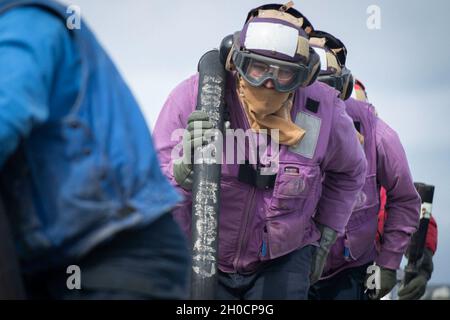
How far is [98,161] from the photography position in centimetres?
283

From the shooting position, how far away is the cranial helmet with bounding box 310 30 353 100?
7660 millimetres

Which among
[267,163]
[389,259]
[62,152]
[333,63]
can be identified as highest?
[62,152]

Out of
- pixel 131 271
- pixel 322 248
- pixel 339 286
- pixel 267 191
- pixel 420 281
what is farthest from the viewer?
pixel 420 281

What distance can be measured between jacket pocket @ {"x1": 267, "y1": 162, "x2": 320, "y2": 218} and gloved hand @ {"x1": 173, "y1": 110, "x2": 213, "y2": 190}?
511 millimetres

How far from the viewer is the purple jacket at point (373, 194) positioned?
757cm

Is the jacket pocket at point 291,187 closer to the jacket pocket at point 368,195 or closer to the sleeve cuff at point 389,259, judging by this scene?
the jacket pocket at point 368,195

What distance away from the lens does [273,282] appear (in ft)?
19.3

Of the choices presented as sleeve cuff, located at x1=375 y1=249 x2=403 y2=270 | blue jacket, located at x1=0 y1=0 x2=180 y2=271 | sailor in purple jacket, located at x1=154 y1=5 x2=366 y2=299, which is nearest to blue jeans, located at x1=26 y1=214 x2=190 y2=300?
blue jacket, located at x1=0 y1=0 x2=180 y2=271

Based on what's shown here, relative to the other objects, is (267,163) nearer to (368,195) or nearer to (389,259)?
(368,195)

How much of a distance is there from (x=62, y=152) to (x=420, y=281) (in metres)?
7.46

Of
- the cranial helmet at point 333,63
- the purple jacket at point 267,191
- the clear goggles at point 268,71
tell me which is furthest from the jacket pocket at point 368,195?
the clear goggles at point 268,71

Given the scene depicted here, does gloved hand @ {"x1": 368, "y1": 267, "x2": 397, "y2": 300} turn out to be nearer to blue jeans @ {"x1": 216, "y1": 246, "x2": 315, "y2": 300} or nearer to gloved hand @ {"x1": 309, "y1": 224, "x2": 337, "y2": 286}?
gloved hand @ {"x1": 309, "y1": 224, "x2": 337, "y2": 286}

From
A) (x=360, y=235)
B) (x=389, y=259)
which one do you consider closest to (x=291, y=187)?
(x=360, y=235)

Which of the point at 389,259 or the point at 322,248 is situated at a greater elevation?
the point at 322,248
